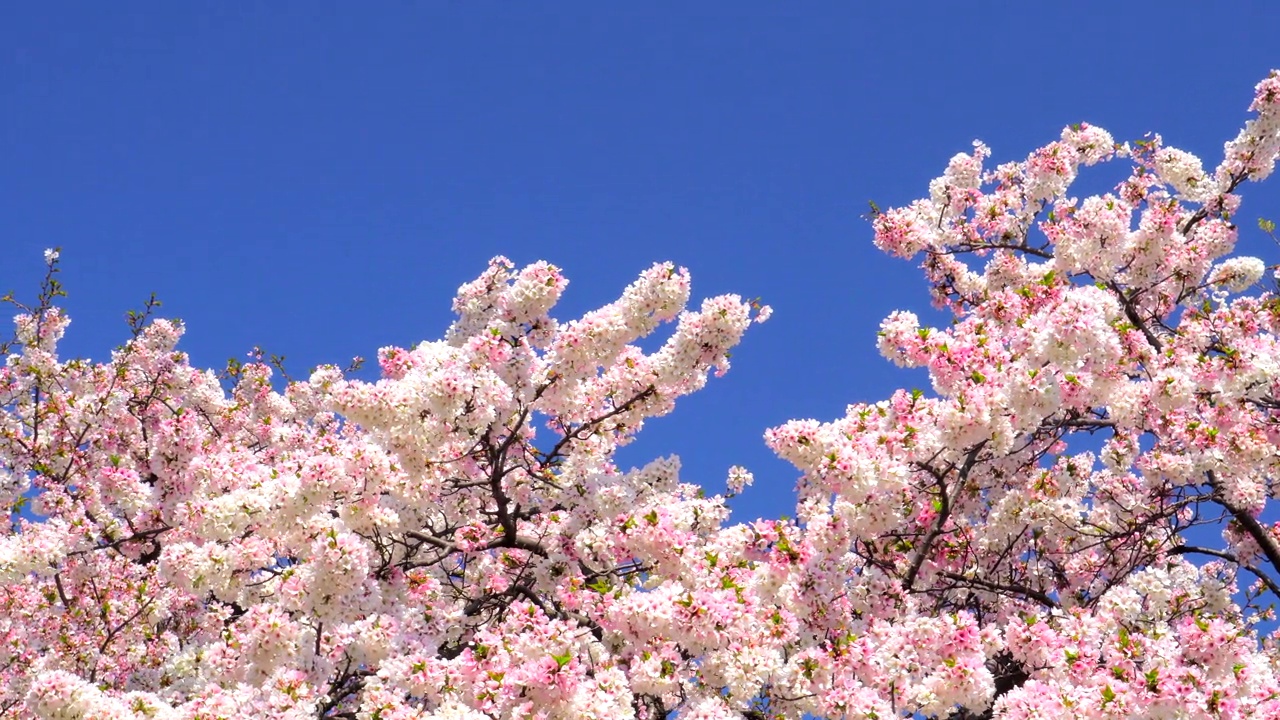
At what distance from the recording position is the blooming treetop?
796 centimetres

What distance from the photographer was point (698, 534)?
10.3 m

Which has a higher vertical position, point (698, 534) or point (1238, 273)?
point (1238, 273)

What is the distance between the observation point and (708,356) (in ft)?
34.0

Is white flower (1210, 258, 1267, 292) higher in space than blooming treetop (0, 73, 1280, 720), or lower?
higher

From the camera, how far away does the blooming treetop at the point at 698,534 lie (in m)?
7.96

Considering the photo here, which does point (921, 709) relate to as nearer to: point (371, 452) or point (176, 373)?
point (371, 452)

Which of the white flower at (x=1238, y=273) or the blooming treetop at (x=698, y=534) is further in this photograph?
the white flower at (x=1238, y=273)

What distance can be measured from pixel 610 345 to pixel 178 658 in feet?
16.3

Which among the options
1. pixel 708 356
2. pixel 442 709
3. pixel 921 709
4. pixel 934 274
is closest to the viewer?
pixel 442 709

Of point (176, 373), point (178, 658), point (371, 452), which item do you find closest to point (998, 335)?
point (371, 452)

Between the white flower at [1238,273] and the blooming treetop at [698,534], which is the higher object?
the white flower at [1238,273]

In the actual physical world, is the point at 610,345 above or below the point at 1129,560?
above

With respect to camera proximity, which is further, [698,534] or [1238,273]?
[1238,273]

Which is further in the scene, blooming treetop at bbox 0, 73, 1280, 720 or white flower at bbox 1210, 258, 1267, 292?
white flower at bbox 1210, 258, 1267, 292
